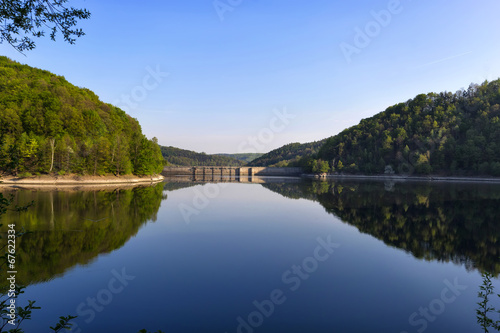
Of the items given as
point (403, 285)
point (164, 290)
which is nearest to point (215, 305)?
point (164, 290)

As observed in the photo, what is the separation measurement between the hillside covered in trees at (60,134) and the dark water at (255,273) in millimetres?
53644

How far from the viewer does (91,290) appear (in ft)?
40.4

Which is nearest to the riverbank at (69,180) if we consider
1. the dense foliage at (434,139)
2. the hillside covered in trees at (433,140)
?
the hillside covered in trees at (433,140)

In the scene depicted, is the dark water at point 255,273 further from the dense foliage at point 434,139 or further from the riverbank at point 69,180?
the dense foliage at point 434,139

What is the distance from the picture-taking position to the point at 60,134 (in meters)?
81.8

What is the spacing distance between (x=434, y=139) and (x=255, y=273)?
168 meters

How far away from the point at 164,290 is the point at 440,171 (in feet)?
510

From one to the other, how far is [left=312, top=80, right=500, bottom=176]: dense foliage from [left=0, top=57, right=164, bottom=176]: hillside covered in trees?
403 feet

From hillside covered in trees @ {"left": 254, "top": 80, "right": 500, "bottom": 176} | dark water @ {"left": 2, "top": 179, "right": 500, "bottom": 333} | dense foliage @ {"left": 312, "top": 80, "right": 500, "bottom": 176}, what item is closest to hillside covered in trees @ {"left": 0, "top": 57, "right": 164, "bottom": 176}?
dark water @ {"left": 2, "top": 179, "right": 500, "bottom": 333}

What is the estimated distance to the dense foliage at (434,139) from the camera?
12938 centimetres

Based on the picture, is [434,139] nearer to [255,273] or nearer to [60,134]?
[60,134]

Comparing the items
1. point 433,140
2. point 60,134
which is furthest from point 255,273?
point 433,140

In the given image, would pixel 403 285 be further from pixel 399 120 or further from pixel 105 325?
pixel 399 120

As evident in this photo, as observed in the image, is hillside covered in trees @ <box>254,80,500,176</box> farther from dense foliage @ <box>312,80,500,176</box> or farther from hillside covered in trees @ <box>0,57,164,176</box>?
hillside covered in trees @ <box>0,57,164,176</box>
